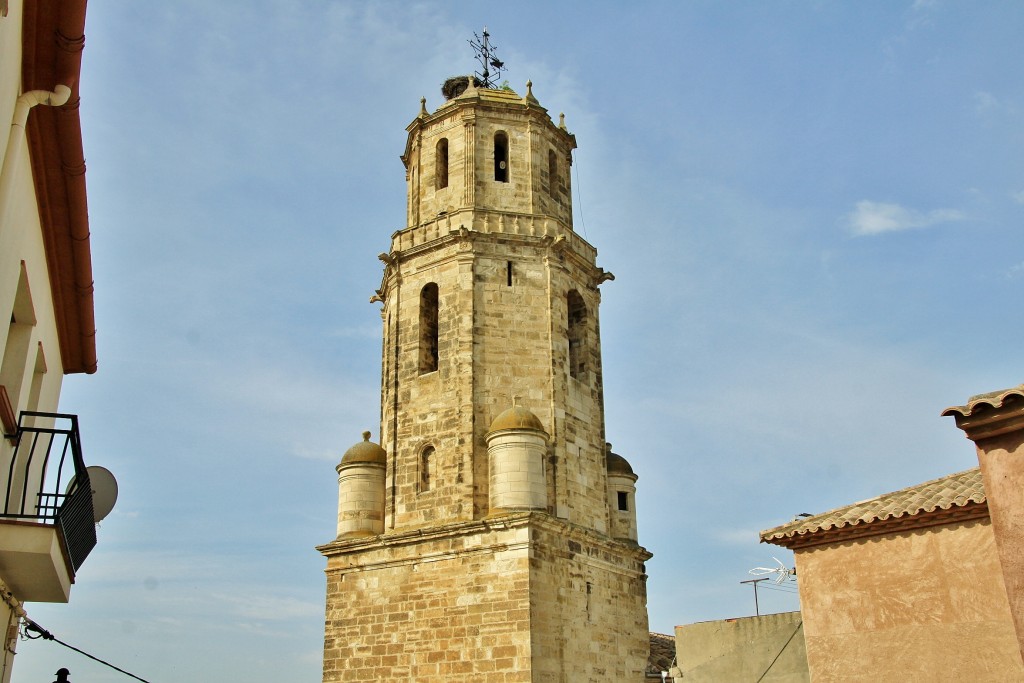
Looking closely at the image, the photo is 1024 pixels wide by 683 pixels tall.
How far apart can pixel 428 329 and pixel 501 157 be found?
3.82 metres

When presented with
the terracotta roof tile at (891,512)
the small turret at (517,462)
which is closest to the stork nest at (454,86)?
the small turret at (517,462)

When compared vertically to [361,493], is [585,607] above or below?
below

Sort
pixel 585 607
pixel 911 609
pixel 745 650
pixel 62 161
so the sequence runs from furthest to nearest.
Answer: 1. pixel 585 607
2. pixel 745 650
3. pixel 911 609
4. pixel 62 161

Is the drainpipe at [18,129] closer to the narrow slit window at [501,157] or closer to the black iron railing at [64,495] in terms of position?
the black iron railing at [64,495]

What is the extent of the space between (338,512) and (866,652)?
10118 mm

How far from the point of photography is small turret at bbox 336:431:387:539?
16344mm

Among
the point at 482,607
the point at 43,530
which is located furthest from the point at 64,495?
the point at 482,607

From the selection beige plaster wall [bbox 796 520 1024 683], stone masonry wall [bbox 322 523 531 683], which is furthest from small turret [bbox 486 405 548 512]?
beige plaster wall [bbox 796 520 1024 683]

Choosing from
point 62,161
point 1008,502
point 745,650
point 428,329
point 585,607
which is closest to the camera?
point 62,161

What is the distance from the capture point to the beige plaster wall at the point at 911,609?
26.4 ft

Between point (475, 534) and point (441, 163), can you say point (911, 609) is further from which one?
point (441, 163)

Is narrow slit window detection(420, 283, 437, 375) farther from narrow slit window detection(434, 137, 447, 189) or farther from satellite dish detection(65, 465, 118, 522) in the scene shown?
satellite dish detection(65, 465, 118, 522)

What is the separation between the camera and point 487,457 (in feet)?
51.6

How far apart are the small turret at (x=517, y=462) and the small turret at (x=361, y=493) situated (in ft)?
7.15
